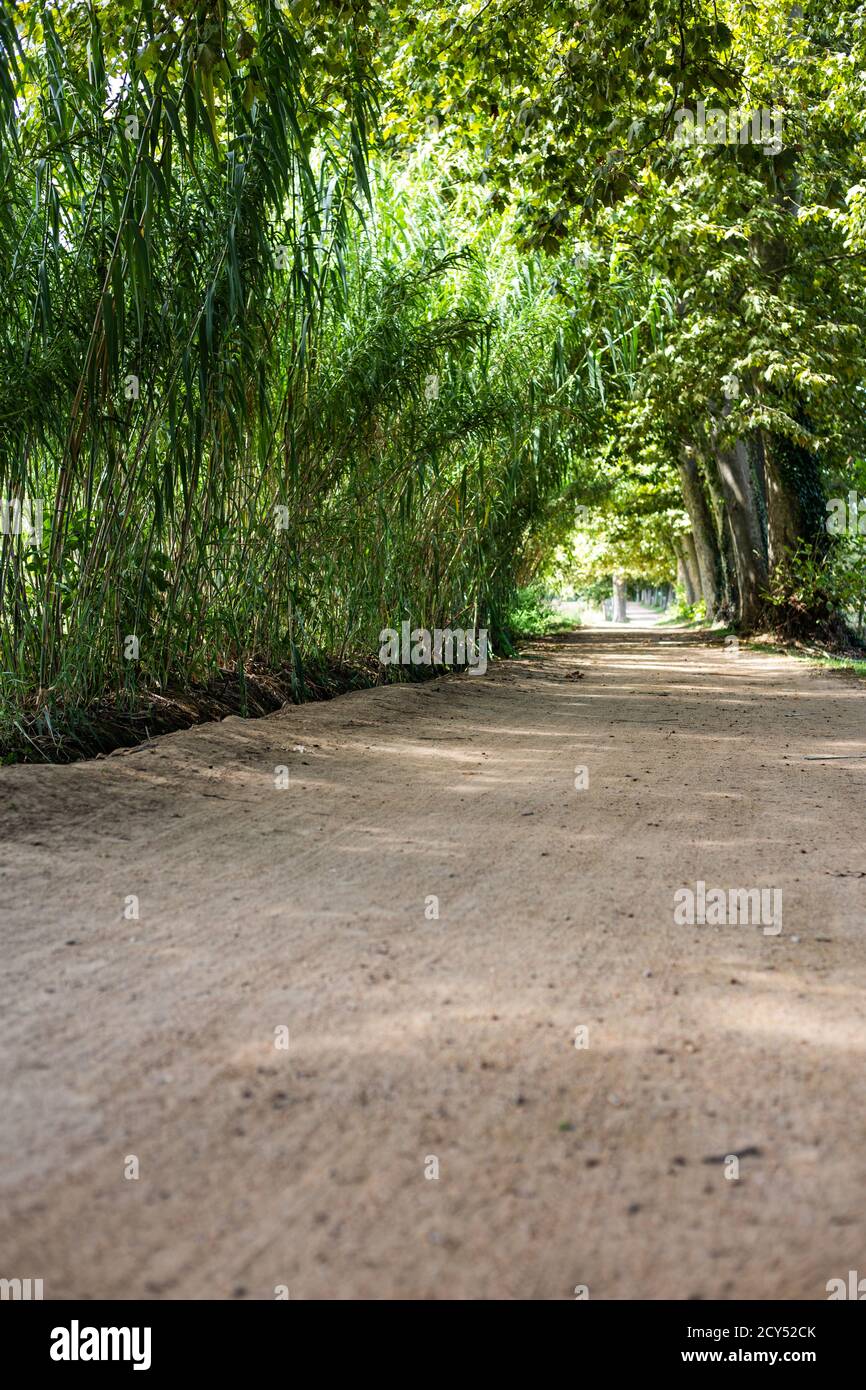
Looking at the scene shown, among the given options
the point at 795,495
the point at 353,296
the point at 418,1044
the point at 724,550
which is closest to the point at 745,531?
the point at 795,495

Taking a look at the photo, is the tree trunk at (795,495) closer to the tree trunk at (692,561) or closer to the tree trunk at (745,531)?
the tree trunk at (745,531)

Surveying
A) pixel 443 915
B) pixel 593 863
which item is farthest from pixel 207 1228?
pixel 593 863

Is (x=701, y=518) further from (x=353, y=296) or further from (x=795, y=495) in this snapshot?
(x=353, y=296)

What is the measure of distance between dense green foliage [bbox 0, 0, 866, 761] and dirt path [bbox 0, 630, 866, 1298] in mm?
1615

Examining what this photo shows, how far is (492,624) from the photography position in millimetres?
14125

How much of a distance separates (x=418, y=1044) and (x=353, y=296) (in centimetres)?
671

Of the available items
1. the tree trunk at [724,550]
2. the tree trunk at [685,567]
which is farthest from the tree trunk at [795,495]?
the tree trunk at [685,567]

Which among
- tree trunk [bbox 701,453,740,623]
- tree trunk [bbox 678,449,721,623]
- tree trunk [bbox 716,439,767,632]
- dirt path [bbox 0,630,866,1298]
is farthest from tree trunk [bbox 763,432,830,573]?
dirt path [bbox 0,630,866,1298]

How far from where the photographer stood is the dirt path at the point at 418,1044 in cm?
183

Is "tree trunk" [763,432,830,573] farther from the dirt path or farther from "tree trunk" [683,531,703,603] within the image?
"tree trunk" [683,531,703,603]

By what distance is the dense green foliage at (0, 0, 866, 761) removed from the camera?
5316mm

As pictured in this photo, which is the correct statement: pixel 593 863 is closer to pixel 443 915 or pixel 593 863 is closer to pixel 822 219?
pixel 443 915

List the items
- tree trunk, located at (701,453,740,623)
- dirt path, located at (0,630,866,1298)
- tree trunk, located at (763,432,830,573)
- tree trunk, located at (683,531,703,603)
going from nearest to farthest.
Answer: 1. dirt path, located at (0,630,866,1298)
2. tree trunk, located at (763,432,830,573)
3. tree trunk, located at (701,453,740,623)
4. tree trunk, located at (683,531,703,603)

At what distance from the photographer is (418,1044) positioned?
2.54 meters
